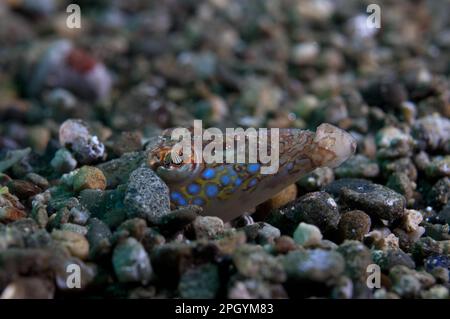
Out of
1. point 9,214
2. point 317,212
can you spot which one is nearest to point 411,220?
point 317,212

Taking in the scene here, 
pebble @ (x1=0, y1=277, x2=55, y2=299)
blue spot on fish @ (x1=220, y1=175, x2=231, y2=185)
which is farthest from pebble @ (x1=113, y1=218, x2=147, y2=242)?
blue spot on fish @ (x1=220, y1=175, x2=231, y2=185)

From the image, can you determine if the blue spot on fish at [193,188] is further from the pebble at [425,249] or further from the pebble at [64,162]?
the pebble at [425,249]

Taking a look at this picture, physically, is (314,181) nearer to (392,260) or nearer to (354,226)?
(354,226)

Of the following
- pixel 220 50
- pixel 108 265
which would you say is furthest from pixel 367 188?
pixel 220 50

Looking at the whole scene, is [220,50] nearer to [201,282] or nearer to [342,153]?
[342,153]
